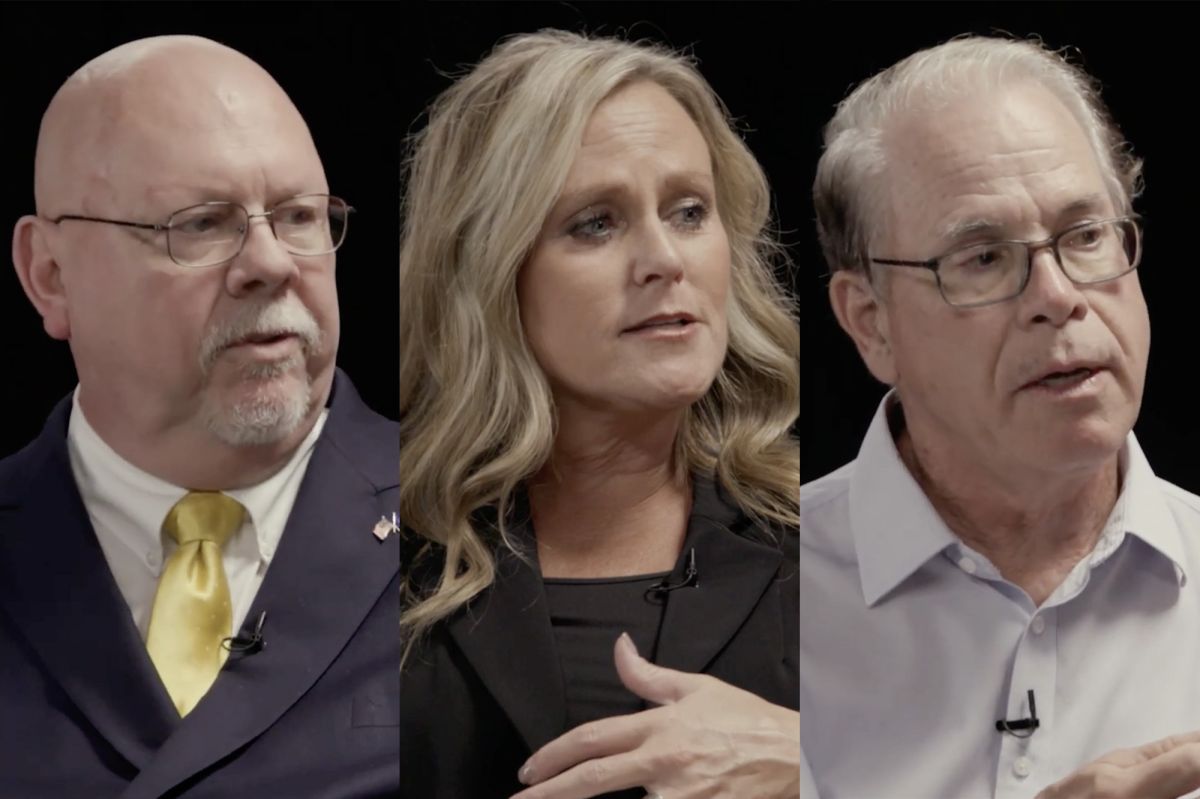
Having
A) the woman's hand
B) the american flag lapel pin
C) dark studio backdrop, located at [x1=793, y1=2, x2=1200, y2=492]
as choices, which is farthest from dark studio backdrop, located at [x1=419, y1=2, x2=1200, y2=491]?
the american flag lapel pin

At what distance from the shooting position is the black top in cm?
324

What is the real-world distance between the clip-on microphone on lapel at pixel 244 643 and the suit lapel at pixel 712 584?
77 centimetres

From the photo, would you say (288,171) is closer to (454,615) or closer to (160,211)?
(160,211)

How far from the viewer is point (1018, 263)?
3197 mm

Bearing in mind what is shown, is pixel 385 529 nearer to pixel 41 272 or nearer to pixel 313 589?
pixel 313 589

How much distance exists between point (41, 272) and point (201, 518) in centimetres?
58

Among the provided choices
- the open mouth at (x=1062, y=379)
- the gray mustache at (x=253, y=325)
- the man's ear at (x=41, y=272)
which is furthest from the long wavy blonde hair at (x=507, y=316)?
the man's ear at (x=41, y=272)

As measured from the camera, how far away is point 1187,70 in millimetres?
3496

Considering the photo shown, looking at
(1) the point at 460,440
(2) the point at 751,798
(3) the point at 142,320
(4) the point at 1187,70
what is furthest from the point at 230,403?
(4) the point at 1187,70

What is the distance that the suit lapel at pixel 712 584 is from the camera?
3244 millimetres

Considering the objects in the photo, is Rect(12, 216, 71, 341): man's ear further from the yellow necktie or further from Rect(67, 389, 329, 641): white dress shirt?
the yellow necktie

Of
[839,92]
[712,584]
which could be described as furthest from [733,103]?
[712,584]

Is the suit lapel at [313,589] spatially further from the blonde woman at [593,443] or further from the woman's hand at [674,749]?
the woman's hand at [674,749]

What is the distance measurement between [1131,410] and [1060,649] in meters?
0.48
